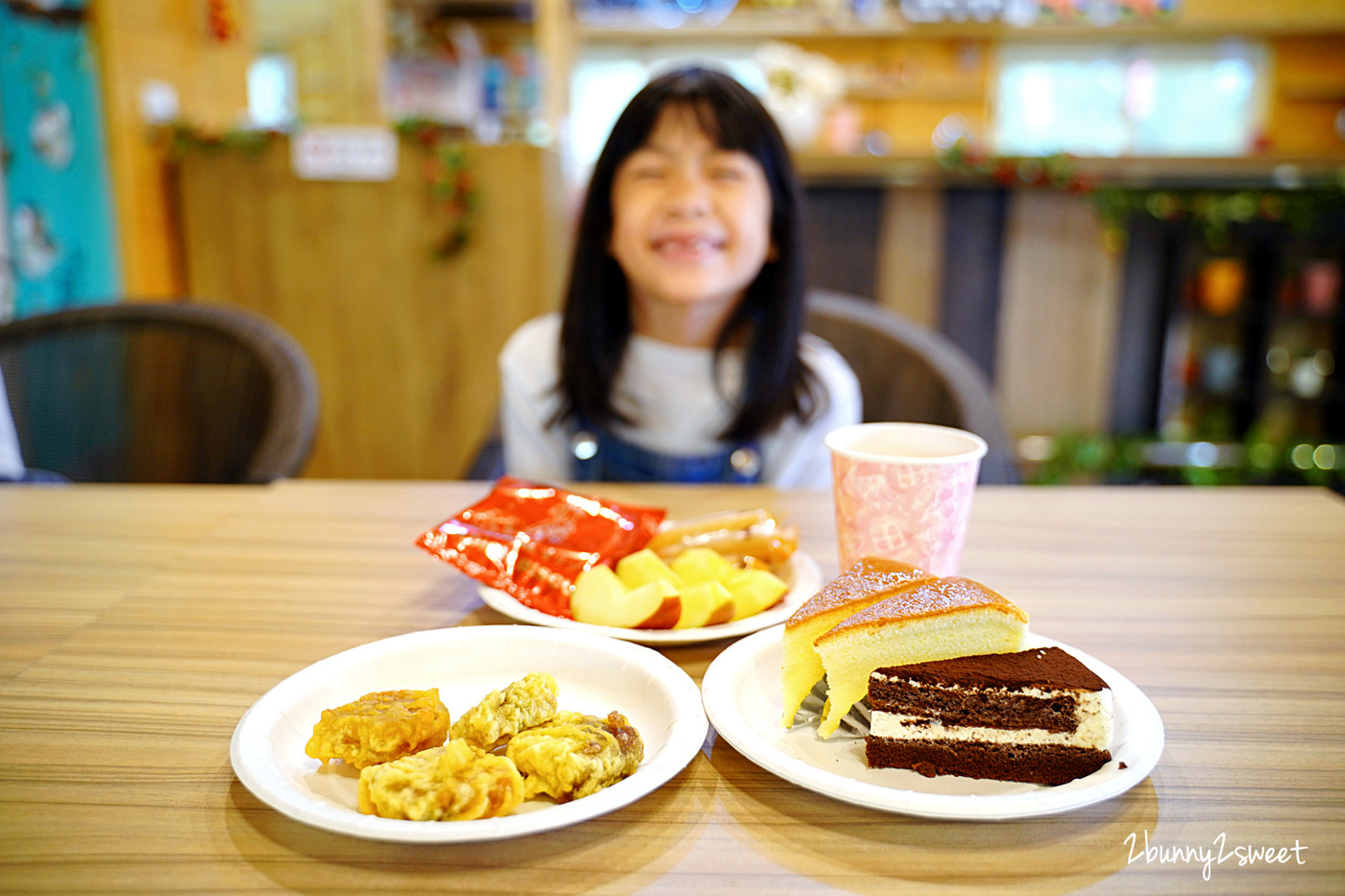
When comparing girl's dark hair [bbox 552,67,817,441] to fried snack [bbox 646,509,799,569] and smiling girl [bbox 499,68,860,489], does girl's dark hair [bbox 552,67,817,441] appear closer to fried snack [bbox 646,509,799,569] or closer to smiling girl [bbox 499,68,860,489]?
smiling girl [bbox 499,68,860,489]

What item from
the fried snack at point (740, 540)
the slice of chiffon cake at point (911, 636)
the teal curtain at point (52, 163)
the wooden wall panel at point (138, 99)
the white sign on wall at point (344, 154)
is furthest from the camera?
the white sign on wall at point (344, 154)

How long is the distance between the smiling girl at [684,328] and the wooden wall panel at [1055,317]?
297cm

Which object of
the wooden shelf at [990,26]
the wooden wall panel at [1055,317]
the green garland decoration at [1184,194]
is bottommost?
the wooden wall panel at [1055,317]

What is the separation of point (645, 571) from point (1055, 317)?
12.9 feet

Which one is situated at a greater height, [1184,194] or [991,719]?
[1184,194]

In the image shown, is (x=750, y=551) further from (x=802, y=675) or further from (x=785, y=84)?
(x=785, y=84)

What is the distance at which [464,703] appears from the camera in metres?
0.64

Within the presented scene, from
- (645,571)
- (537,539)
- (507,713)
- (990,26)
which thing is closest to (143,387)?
(537,539)

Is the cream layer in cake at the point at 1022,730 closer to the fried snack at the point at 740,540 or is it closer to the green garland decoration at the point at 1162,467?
the fried snack at the point at 740,540

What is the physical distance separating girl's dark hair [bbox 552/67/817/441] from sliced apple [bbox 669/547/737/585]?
0.62m

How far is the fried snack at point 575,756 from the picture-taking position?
0.50 metres

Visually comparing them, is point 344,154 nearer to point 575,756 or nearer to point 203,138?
point 203,138

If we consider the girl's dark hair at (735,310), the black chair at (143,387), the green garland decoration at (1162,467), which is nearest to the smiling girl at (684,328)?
the girl's dark hair at (735,310)

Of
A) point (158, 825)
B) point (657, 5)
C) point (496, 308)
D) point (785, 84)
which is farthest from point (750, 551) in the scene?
point (657, 5)
